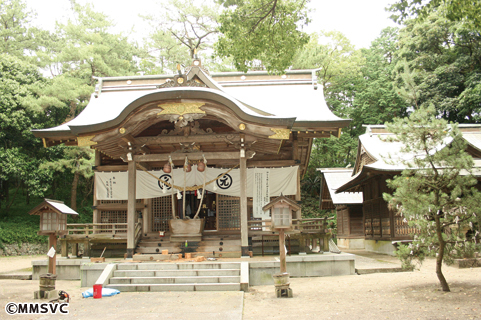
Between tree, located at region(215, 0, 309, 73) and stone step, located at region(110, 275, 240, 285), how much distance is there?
17.0 ft

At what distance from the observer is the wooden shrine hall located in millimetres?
10750

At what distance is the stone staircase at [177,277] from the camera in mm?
8570

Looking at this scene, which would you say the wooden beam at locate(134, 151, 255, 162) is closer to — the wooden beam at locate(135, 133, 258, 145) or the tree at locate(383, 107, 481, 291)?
the wooden beam at locate(135, 133, 258, 145)

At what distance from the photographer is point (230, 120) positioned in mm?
10875

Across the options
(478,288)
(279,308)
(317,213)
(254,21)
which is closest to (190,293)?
(279,308)

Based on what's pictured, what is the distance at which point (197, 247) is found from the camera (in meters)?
11.7

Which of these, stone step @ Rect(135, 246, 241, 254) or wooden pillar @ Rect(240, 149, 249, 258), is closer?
wooden pillar @ Rect(240, 149, 249, 258)

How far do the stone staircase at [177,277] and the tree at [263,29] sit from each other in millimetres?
5084

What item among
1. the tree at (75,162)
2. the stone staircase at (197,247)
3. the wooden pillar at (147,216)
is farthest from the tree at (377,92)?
the stone staircase at (197,247)

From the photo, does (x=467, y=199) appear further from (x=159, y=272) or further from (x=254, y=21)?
(x=159, y=272)

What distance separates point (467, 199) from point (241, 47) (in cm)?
588

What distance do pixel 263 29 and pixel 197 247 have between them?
260 inches

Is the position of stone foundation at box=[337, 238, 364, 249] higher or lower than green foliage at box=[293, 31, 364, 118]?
lower

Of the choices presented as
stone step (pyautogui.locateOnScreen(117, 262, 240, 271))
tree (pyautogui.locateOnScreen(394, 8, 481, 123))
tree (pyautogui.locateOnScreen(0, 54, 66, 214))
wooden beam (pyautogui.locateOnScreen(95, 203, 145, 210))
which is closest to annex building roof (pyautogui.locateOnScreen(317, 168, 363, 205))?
tree (pyautogui.locateOnScreen(394, 8, 481, 123))
